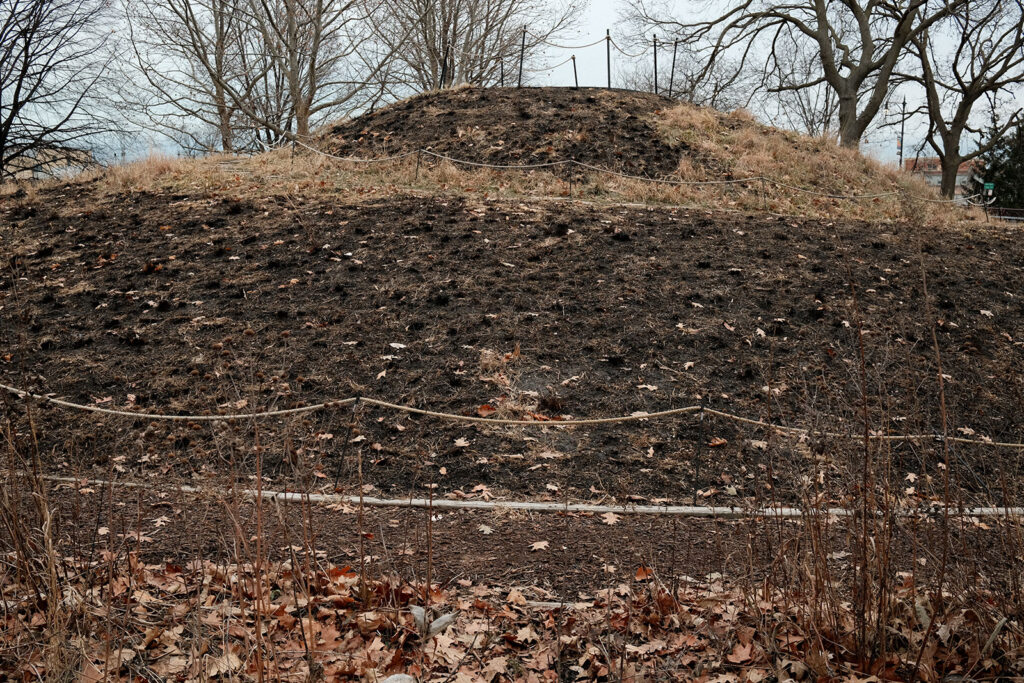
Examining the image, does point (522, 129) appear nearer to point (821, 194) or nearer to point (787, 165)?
point (787, 165)

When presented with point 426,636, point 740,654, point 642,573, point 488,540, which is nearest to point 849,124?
point 488,540

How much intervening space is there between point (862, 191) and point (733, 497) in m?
11.2

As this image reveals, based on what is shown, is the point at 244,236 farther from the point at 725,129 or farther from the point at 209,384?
the point at 725,129

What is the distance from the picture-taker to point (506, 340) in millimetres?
7586

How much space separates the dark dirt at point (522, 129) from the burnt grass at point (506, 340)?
3104 mm

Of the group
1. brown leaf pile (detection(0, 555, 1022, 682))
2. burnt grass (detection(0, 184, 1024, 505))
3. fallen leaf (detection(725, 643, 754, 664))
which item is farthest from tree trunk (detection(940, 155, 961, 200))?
fallen leaf (detection(725, 643, 754, 664))

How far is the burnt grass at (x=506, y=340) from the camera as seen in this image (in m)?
5.88

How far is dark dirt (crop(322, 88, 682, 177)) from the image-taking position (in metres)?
14.3

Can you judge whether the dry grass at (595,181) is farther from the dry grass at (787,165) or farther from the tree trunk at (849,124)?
the tree trunk at (849,124)

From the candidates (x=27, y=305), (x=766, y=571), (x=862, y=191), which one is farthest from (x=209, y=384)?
(x=862, y=191)

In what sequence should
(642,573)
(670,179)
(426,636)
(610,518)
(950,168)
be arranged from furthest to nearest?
(950,168) < (670,179) < (610,518) < (642,573) < (426,636)

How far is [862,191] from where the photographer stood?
48.1 ft

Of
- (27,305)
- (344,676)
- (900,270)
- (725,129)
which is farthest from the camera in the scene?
(725,129)

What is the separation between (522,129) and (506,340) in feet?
28.7
